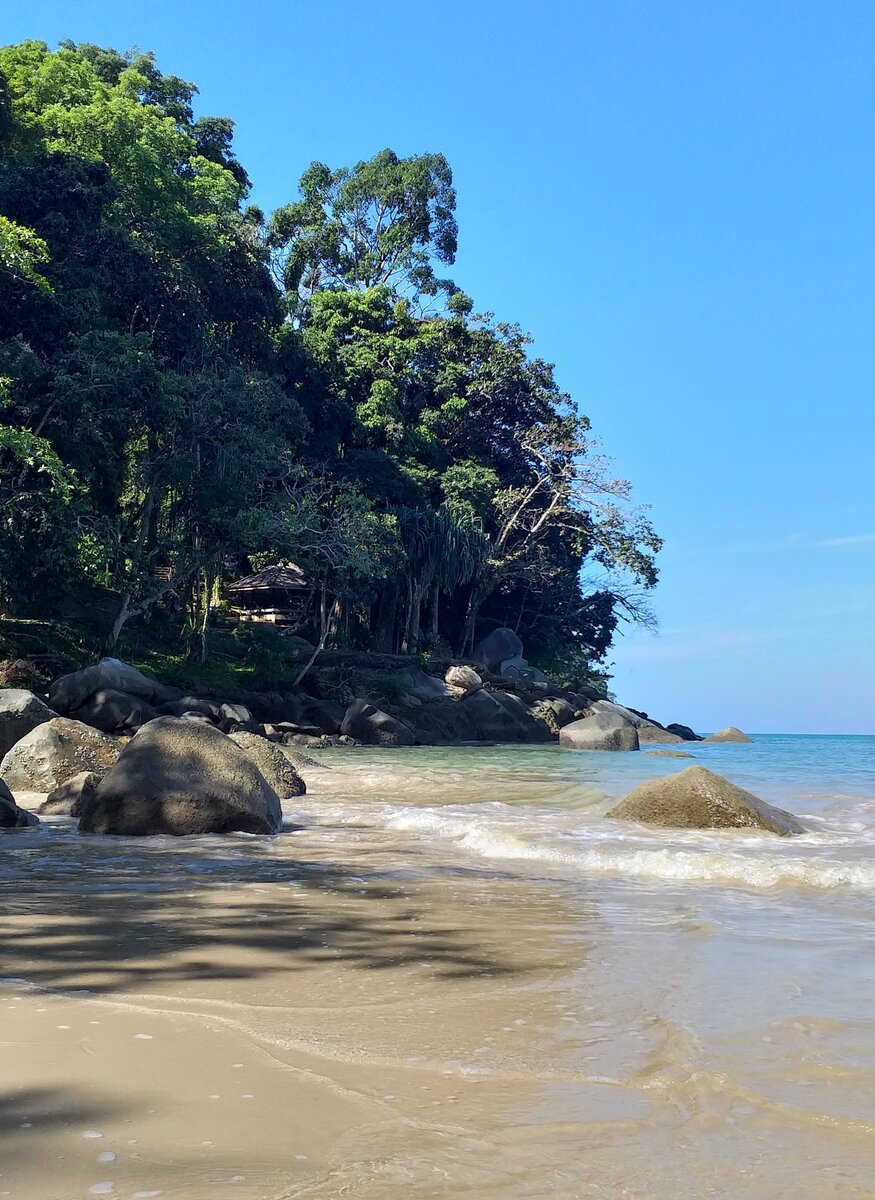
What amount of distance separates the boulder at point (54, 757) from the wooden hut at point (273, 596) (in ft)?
64.3

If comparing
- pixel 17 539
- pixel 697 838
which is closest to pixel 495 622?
pixel 17 539

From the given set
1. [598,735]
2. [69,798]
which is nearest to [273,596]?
[598,735]

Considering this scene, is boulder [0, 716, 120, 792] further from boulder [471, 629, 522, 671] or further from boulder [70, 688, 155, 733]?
boulder [471, 629, 522, 671]

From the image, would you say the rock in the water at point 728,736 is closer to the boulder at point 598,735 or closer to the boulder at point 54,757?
the boulder at point 598,735

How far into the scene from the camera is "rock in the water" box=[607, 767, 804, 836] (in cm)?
898

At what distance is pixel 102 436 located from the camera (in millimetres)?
22750

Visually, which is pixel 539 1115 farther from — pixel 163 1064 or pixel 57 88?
pixel 57 88

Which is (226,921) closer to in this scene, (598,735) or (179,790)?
(179,790)

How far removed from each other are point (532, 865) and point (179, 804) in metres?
2.95

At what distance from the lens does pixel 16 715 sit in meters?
13.4

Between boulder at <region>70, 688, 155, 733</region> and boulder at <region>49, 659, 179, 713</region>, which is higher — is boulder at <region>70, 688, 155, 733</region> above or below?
below

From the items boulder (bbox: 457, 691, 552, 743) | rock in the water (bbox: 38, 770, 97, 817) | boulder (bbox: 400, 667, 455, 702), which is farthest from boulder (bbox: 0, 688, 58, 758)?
boulder (bbox: 457, 691, 552, 743)

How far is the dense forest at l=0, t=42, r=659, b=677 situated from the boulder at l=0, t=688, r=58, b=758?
21.3 feet

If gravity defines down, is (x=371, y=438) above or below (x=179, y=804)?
above
